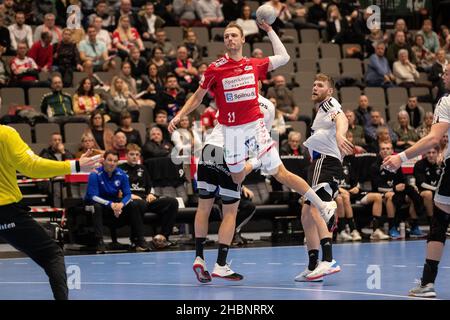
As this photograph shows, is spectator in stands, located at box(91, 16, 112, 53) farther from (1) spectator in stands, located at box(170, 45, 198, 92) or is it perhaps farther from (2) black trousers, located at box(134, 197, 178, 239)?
(2) black trousers, located at box(134, 197, 178, 239)

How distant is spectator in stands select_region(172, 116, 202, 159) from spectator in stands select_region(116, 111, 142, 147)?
62 centimetres

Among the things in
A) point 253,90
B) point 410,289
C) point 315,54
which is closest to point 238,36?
point 253,90

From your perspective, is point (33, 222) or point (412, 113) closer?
point (33, 222)

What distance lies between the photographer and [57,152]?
14820 mm

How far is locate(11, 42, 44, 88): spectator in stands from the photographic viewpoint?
16.9 metres

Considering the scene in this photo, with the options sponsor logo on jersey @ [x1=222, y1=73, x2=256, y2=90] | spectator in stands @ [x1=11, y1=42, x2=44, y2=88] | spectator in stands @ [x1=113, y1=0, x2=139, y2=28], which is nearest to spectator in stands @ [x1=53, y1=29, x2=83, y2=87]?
spectator in stands @ [x1=11, y1=42, x2=44, y2=88]

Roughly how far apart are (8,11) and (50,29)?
3.71ft

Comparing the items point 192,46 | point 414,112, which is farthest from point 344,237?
point 192,46

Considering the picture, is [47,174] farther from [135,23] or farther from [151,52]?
[135,23]

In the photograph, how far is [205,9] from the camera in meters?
20.6

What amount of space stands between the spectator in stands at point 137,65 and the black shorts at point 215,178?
28.2 feet

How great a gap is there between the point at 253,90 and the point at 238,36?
1.89ft

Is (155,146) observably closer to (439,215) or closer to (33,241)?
(439,215)
